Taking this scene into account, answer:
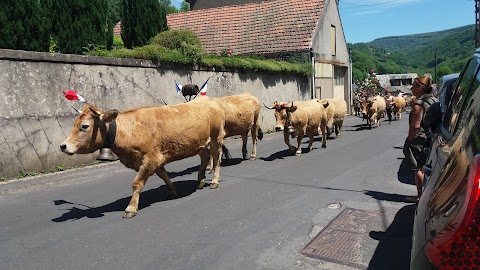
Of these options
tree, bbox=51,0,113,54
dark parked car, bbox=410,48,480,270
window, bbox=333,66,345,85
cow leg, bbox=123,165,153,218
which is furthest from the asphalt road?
window, bbox=333,66,345,85

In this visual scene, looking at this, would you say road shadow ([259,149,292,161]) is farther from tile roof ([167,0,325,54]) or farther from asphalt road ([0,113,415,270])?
tile roof ([167,0,325,54])

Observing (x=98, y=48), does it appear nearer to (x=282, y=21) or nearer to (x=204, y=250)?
(x=204, y=250)

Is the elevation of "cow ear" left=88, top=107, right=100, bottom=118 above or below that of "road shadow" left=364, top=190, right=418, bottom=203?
above

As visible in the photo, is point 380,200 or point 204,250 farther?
point 380,200

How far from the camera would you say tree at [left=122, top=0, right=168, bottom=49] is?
17.3 meters

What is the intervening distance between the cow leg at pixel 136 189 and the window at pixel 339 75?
24122mm

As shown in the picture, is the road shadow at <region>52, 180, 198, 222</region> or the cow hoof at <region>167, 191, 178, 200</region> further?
the cow hoof at <region>167, 191, 178, 200</region>

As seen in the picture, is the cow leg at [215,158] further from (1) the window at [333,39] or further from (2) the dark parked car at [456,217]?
(1) the window at [333,39]

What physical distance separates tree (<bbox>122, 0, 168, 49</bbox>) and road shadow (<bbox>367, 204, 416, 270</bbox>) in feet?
47.6

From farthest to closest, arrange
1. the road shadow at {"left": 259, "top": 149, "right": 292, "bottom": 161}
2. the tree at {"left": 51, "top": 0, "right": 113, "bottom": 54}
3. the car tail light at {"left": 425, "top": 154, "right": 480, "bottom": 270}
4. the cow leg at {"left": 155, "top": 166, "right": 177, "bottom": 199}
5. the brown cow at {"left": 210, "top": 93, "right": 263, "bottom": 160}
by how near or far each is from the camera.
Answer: the tree at {"left": 51, "top": 0, "right": 113, "bottom": 54} < the road shadow at {"left": 259, "top": 149, "right": 292, "bottom": 161} < the brown cow at {"left": 210, "top": 93, "right": 263, "bottom": 160} < the cow leg at {"left": 155, "top": 166, "right": 177, "bottom": 199} < the car tail light at {"left": 425, "top": 154, "right": 480, "bottom": 270}

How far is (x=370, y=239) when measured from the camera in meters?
4.73

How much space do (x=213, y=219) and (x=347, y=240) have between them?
1.86 meters

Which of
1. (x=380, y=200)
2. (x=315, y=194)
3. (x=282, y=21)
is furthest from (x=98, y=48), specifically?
(x=282, y=21)

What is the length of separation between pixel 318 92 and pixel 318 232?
2040 cm
